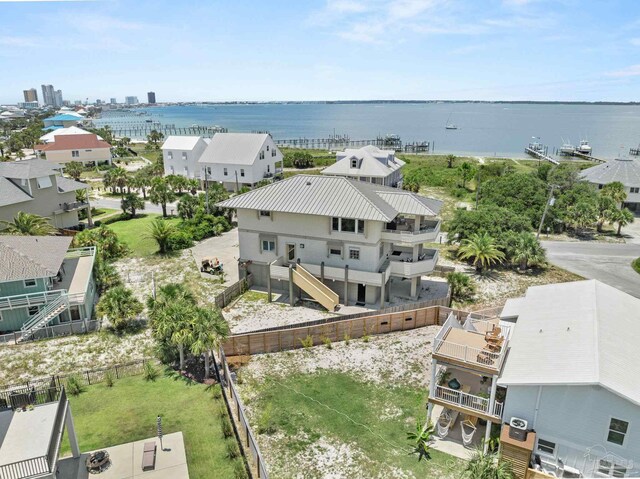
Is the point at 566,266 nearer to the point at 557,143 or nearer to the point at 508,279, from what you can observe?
the point at 508,279

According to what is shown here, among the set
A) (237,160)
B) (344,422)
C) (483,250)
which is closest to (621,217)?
(483,250)

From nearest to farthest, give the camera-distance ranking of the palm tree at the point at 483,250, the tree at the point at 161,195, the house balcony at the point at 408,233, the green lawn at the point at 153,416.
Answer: the green lawn at the point at 153,416 < the house balcony at the point at 408,233 < the palm tree at the point at 483,250 < the tree at the point at 161,195

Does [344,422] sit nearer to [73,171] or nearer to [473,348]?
[473,348]

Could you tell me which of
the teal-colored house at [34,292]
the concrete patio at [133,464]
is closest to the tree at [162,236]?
the teal-colored house at [34,292]

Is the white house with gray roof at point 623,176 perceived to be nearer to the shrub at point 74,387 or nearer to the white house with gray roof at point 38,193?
the shrub at point 74,387

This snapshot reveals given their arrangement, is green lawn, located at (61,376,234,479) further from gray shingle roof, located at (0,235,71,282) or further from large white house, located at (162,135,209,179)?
large white house, located at (162,135,209,179)
